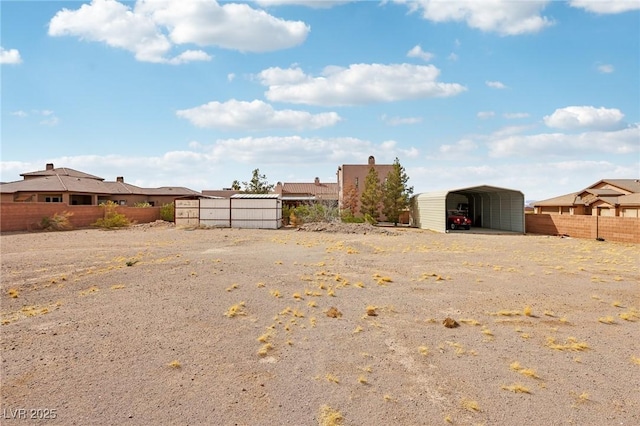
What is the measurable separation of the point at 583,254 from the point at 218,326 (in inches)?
665

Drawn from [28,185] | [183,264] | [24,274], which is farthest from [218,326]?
[28,185]

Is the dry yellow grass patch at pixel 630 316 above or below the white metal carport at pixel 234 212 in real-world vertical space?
below

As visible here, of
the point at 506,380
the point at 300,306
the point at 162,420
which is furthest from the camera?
the point at 300,306

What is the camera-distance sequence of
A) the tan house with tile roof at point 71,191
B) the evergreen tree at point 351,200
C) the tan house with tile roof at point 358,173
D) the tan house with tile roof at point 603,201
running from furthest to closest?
1. the tan house with tile roof at point 358,173
2. the evergreen tree at point 351,200
3. the tan house with tile roof at point 71,191
4. the tan house with tile roof at point 603,201

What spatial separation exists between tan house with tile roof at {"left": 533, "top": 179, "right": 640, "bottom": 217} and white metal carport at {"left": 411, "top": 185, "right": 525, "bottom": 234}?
8570mm

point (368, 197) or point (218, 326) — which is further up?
point (368, 197)

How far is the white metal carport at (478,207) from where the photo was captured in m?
29.5

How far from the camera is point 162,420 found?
4125mm

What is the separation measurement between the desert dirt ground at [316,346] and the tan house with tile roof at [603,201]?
22.8 metres

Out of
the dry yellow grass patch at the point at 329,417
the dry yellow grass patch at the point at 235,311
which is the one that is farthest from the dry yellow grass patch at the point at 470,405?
the dry yellow grass patch at the point at 235,311

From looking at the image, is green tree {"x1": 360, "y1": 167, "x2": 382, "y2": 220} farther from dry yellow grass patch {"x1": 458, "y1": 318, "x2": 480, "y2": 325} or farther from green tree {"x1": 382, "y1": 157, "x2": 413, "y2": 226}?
dry yellow grass patch {"x1": 458, "y1": 318, "x2": 480, "y2": 325}

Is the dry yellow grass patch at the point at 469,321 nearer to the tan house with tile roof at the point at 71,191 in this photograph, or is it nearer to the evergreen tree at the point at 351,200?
the evergreen tree at the point at 351,200

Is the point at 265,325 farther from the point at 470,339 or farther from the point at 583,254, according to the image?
the point at 583,254

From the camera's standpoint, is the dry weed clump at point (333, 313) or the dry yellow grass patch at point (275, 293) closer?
the dry weed clump at point (333, 313)
